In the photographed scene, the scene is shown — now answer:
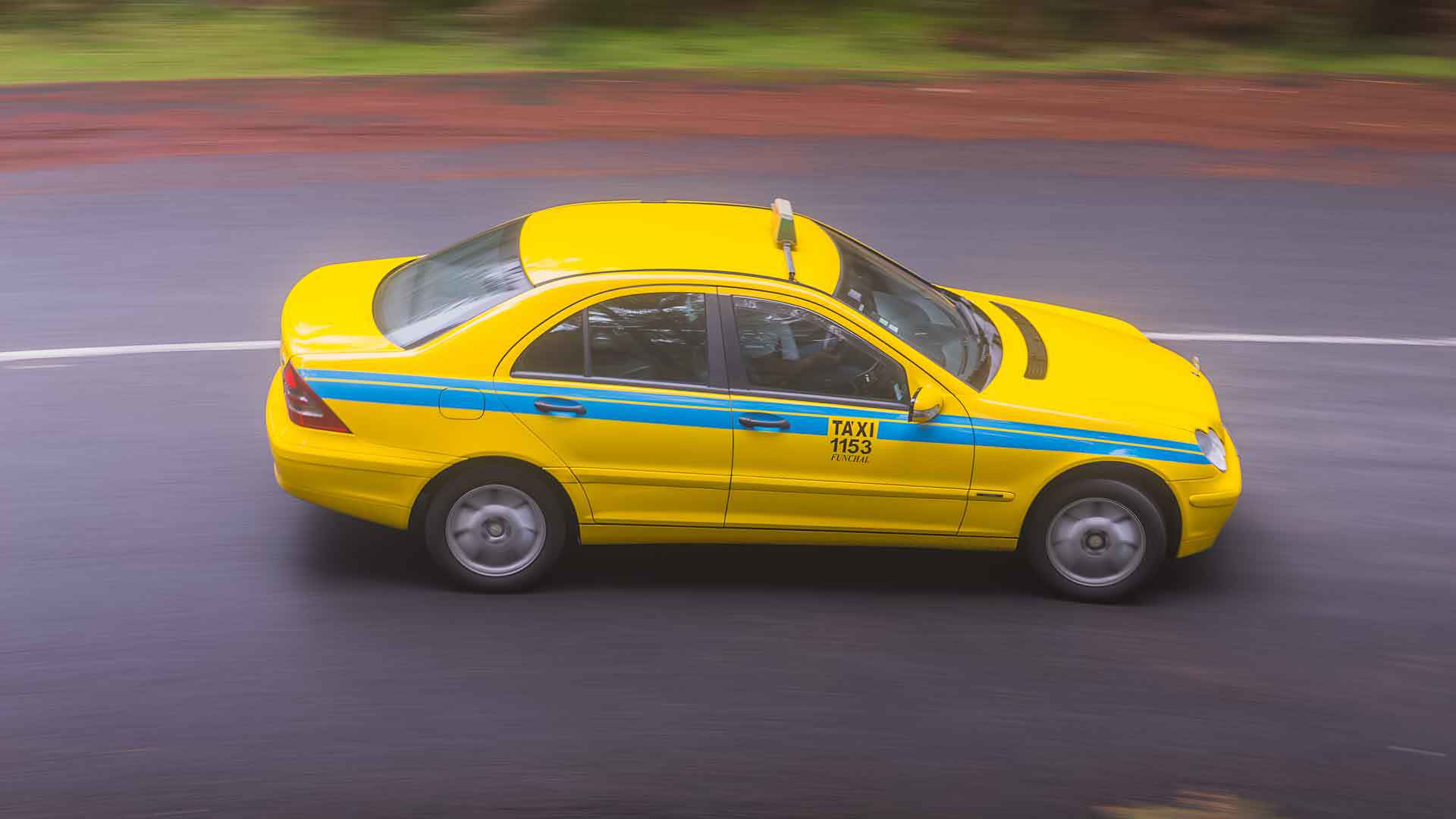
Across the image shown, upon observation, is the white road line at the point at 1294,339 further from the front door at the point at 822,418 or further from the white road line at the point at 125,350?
the white road line at the point at 125,350

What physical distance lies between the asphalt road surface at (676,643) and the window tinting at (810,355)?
1.02m

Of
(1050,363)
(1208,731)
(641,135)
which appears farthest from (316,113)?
(1208,731)

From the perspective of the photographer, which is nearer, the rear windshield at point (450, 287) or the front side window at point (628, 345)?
the front side window at point (628, 345)

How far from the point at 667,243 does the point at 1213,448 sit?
2.64 m

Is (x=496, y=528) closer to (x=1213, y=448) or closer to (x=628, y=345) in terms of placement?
(x=628, y=345)

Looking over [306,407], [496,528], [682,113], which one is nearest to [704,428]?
[496,528]

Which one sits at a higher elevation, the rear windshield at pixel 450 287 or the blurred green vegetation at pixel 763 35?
the blurred green vegetation at pixel 763 35

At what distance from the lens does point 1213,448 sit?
6621mm

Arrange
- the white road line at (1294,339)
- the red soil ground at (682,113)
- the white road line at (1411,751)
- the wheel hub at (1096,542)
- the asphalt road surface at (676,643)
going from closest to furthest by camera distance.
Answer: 1. the asphalt road surface at (676,643)
2. the white road line at (1411,751)
3. the wheel hub at (1096,542)
4. the white road line at (1294,339)
5. the red soil ground at (682,113)

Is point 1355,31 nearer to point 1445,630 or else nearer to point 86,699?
point 1445,630

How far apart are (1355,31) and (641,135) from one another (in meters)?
9.24

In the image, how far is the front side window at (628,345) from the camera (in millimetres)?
6254

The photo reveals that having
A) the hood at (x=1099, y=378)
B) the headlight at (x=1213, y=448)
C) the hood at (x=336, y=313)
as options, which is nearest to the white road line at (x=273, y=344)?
the hood at (x=336, y=313)

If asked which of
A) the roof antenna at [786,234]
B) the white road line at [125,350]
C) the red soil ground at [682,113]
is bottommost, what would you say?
the white road line at [125,350]
